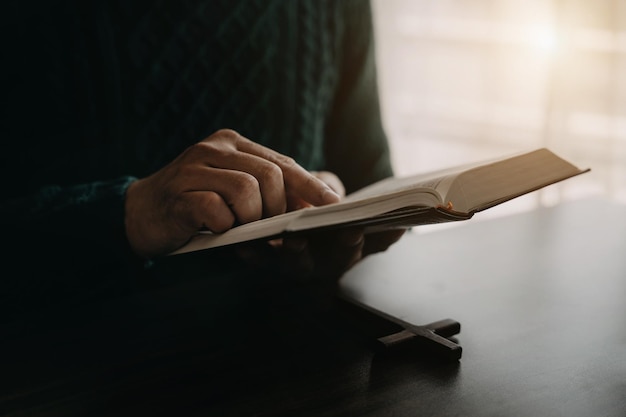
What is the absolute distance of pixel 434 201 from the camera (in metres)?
0.51

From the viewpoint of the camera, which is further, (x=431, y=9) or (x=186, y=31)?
(x=431, y=9)

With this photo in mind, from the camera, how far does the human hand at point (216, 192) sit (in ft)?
2.18

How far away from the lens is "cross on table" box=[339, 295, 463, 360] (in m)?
0.61

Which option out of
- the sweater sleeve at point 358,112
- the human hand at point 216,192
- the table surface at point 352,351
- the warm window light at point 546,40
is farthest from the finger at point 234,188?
the warm window light at point 546,40

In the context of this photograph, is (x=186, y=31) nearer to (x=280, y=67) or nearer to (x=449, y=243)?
(x=280, y=67)

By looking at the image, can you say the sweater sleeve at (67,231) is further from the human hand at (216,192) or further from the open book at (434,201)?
the open book at (434,201)

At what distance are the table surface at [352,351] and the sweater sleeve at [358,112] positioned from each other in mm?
418

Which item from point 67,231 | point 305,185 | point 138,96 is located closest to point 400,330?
point 305,185

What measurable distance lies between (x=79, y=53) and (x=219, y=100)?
0.83 ft

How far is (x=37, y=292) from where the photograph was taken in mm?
813

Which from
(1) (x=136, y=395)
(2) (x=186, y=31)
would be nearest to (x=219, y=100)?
(2) (x=186, y=31)

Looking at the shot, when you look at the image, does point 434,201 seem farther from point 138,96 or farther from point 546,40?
point 546,40

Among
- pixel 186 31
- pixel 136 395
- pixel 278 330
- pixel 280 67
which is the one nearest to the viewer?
pixel 136 395

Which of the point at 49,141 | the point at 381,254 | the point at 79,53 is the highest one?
the point at 79,53
